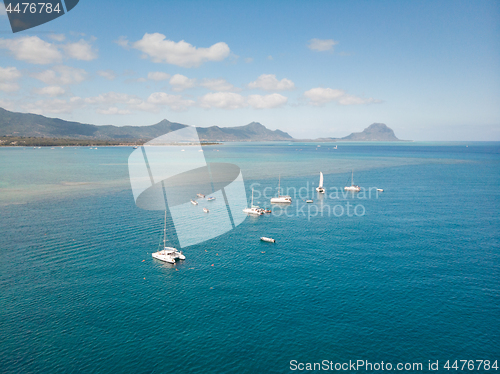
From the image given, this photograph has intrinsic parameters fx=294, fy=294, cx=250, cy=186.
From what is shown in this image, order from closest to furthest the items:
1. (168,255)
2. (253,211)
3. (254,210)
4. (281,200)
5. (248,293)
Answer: (248,293), (168,255), (253,211), (254,210), (281,200)

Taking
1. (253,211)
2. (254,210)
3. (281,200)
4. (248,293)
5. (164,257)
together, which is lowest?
(248,293)

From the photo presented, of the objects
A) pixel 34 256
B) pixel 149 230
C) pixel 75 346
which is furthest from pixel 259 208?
pixel 75 346

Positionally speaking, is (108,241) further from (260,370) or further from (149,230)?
(260,370)

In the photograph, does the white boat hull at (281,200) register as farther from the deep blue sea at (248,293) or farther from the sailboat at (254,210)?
the deep blue sea at (248,293)

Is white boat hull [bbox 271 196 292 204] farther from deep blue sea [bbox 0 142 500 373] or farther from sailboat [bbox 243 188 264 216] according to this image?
deep blue sea [bbox 0 142 500 373]

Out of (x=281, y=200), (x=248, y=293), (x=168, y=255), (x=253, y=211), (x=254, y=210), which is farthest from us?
(x=281, y=200)

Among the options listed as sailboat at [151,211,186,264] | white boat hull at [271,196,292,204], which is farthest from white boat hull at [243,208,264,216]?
sailboat at [151,211,186,264]

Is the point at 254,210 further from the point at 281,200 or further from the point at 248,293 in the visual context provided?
the point at 248,293

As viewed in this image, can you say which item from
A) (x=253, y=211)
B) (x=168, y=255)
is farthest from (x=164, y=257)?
(x=253, y=211)

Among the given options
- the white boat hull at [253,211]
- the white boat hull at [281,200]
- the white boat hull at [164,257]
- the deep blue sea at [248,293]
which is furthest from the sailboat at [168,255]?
the white boat hull at [281,200]
